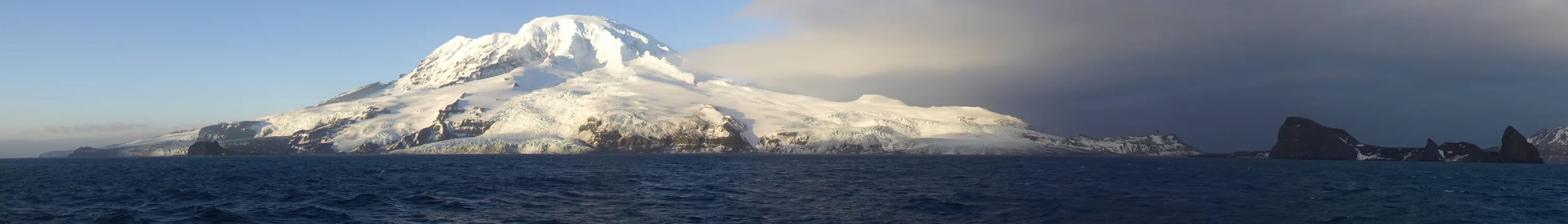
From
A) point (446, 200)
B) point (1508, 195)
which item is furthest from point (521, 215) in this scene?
point (1508, 195)

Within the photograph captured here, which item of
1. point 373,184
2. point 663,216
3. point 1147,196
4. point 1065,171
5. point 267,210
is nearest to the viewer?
point 663,216

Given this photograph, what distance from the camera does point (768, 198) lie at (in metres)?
71.5

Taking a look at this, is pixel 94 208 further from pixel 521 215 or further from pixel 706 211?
pixel 706 211

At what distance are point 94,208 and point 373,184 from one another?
3033 centimetres

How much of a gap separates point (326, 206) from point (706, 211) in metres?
26.8

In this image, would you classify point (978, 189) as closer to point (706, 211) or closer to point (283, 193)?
point (706, 211)

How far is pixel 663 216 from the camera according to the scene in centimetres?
5622

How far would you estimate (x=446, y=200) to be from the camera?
2692 inches

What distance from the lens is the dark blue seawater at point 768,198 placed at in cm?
5634

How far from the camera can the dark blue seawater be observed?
56.3m

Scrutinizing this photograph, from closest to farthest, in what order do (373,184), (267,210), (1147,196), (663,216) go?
1. (663,216)
2. (267,210)
3. (1147,196)
4. (373,184)

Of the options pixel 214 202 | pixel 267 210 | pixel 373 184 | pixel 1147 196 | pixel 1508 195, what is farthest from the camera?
pixel 373 184

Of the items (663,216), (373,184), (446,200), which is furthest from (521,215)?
(373,184)

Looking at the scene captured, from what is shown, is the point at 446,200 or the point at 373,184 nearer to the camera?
the point at 446,200
